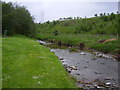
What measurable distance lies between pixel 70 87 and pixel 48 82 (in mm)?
2199

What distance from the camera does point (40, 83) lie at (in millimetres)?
14555

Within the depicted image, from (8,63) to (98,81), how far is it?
12.1 metres

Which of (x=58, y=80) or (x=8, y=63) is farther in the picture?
(x=8, y=63)

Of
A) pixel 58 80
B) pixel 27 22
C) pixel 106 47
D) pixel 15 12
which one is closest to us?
pixel 58 80

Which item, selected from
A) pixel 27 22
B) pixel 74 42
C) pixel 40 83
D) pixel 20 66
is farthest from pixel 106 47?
pixel 27 22

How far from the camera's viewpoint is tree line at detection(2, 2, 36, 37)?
71.7m

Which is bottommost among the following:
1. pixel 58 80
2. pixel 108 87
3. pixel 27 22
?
pixel 108 87

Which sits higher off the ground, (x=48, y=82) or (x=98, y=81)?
(x=48, y=82)

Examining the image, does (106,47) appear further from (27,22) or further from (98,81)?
(27,22)

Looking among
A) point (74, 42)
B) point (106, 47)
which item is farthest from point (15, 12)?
point (106, 47)

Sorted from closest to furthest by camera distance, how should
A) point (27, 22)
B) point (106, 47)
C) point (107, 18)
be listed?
point (106, 47), point (27, 22), point (107, 18)

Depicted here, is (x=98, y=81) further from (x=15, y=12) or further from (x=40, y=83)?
(x=15, y=12)

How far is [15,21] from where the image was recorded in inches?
2931

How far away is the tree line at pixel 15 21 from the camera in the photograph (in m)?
71.7
